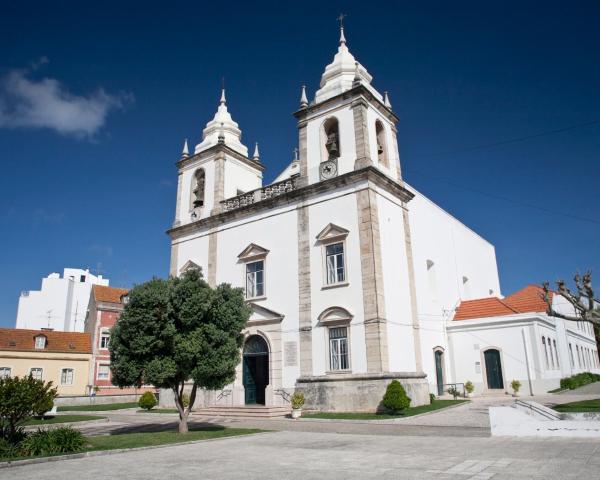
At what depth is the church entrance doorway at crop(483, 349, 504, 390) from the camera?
24.7m

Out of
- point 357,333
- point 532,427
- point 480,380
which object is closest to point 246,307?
point 357,333

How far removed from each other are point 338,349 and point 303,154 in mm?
9118

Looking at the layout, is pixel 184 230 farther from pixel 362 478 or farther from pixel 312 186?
pixel 362 478

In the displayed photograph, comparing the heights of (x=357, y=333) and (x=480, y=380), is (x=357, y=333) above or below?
above

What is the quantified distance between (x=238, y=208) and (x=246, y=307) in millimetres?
10435

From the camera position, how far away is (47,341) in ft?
126

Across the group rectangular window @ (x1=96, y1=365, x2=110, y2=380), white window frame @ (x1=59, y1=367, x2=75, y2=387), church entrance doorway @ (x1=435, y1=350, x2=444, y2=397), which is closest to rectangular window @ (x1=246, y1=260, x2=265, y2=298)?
church entrance doorway @ (x1=435, y1=350, x2=444, y2=397)

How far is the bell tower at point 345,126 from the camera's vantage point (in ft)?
71.6

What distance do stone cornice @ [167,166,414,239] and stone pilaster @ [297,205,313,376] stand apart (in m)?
0.77

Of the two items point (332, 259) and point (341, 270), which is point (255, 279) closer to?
point (332, 259)

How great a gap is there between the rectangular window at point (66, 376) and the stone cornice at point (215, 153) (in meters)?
20.1

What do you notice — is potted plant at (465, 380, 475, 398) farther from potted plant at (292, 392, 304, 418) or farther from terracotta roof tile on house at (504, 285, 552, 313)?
potted plant at (292, 392, 304, 418)

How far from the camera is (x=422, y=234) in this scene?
26.5 m

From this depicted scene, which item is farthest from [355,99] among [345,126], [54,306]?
[54,306]
